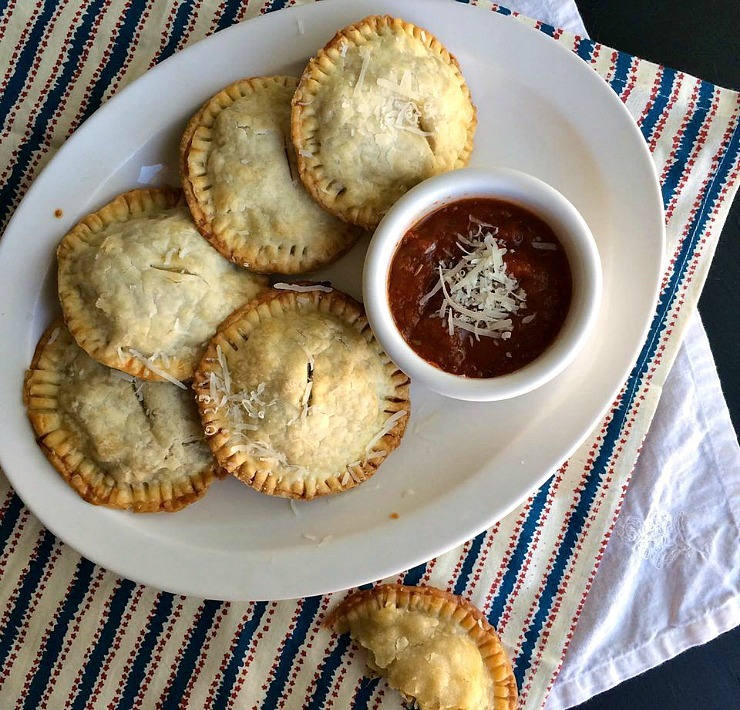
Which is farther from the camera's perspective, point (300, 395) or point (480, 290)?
point (300, 395)

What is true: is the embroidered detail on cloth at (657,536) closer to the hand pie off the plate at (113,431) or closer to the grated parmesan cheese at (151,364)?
the hand pie off the plate at (113,431)

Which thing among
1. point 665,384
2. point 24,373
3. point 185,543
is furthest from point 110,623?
point 665,384

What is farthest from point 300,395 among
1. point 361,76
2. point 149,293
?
point 361,76

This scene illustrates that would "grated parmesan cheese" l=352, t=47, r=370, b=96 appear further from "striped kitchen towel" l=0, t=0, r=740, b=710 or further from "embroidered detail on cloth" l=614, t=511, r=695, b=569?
"embroidered detail on cloth" l=614, t=511, r=695, b=569

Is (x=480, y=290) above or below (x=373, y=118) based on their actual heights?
below

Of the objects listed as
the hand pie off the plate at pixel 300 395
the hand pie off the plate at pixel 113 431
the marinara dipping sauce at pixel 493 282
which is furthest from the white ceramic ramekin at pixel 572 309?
the hand pie off the plate at pixel 113 431

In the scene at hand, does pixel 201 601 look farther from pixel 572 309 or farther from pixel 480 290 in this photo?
pixel 572 309
